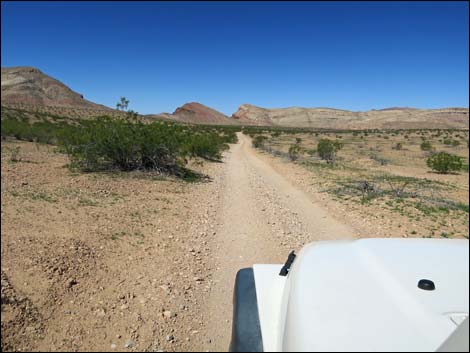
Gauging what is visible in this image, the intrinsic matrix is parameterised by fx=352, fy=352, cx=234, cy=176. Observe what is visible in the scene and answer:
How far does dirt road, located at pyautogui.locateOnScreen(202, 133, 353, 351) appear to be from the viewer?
345 centimetres

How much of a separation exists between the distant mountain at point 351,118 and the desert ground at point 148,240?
5847 inches

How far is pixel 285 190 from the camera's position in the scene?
10.7 meters

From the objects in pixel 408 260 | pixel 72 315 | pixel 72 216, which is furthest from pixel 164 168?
pixel 408 260

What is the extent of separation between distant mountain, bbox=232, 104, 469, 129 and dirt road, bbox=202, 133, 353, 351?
14805 centimetres

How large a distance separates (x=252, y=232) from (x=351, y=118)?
191266 millimetres

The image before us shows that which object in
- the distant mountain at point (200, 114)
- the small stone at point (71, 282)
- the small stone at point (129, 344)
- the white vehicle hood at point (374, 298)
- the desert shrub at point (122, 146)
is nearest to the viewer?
the white vehicle hood at point (374, 298)

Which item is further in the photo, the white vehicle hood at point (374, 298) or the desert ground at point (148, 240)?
the desert ground at point (148, 240)

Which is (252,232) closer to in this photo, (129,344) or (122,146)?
(129,344)

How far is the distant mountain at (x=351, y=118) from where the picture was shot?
149625mm

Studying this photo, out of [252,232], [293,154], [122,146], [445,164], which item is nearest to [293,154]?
[293,154]

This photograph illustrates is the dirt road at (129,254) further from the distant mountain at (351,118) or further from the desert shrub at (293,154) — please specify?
the distant mountain at (351,118)

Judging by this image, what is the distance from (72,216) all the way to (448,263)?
17.4ft

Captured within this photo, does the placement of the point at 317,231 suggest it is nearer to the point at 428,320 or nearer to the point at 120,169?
the point at 428,320

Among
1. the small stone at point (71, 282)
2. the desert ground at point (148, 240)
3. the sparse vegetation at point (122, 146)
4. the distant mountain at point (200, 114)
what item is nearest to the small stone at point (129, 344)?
the desert ground at point (148, 240)
